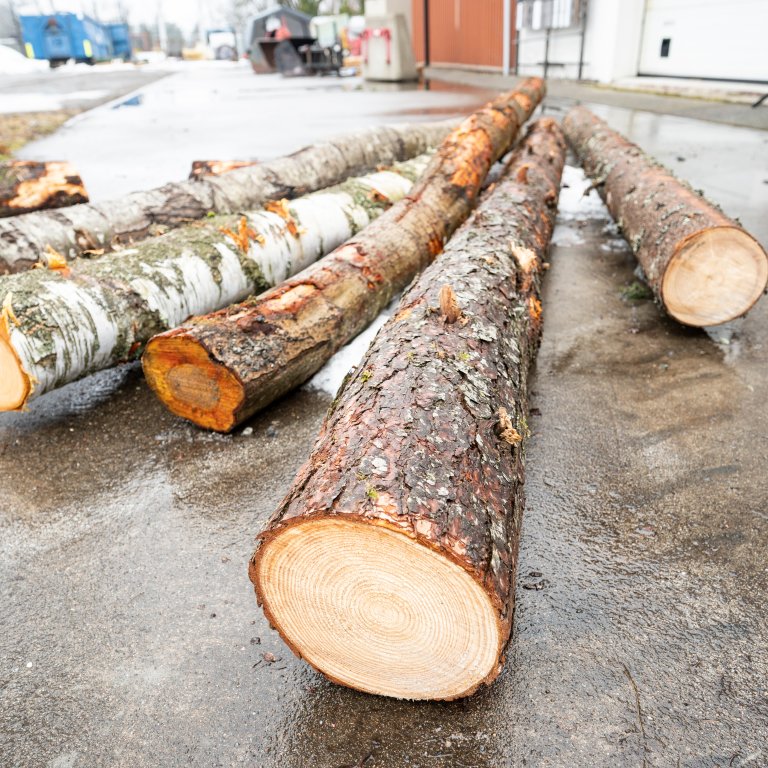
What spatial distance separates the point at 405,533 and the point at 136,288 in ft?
8.24

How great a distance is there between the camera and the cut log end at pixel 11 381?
2758 millimetres

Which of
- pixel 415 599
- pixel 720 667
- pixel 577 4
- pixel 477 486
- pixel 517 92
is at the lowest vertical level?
pixel 720 667

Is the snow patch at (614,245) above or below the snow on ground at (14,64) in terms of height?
below

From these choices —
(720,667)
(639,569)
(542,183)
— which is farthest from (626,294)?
(720,667)

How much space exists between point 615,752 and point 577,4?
57.4 feet

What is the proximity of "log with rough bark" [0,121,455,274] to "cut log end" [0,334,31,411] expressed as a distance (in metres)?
1.37

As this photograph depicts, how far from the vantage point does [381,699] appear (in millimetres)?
1809

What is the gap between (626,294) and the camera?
429 cm

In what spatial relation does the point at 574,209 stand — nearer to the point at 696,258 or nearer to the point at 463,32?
the point at 696,258

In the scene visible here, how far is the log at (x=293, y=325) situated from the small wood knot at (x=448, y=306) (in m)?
0.98

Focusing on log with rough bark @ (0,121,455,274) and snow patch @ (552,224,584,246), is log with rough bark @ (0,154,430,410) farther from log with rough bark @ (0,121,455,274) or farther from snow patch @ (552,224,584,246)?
snow patch @ (552,224,584,246)

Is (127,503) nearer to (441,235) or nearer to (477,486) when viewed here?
(477,486)

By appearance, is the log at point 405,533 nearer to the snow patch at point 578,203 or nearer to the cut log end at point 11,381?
the cut log end at point 11,381

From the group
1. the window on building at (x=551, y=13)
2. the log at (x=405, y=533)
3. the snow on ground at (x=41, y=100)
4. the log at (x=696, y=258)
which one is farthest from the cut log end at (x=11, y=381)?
the window on building at (x=551, y=13)
